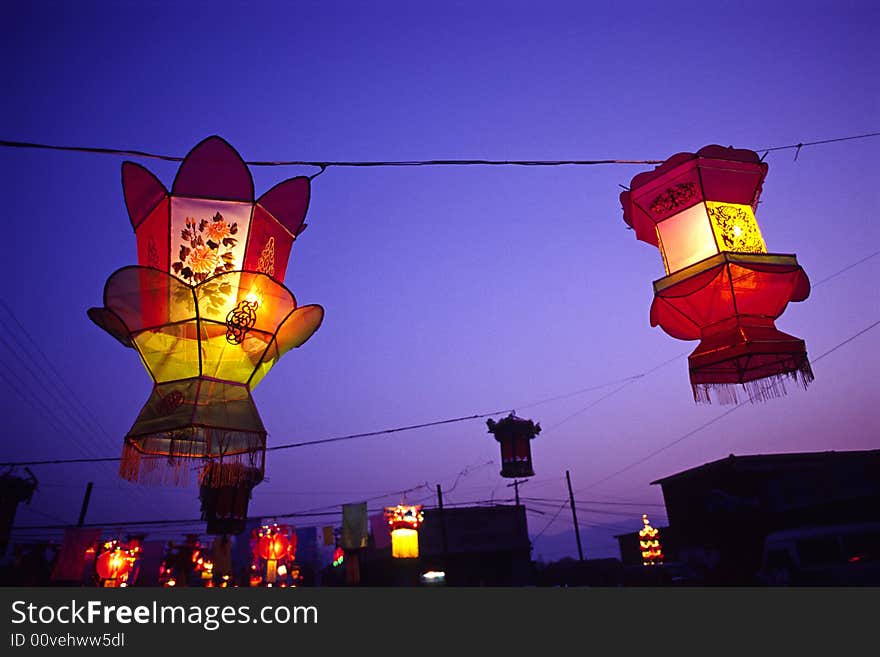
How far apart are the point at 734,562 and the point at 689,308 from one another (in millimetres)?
19282

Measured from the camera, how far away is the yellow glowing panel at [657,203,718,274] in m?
4.36

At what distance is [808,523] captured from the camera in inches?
656

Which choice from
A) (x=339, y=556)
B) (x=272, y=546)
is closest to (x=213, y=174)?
(x=272, y=546)

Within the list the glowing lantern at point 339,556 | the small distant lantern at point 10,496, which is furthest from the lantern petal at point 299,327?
the glowing lantern at point 339,556

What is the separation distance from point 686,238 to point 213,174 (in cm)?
356

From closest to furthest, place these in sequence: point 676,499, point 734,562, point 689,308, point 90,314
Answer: point 90,314 → point 689,308 → point 734,562 → point 676,499

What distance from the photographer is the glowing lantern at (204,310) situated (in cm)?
354

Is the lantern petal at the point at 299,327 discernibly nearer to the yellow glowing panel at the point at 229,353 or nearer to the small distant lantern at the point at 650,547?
the yellow glowing panel at the point at 229,353

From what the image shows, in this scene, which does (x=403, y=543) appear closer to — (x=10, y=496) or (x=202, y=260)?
(x=10, y=496)

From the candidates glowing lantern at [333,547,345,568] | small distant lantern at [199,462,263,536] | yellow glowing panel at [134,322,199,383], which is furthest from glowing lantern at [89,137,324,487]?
glowing lantern at [333,547,345,568]

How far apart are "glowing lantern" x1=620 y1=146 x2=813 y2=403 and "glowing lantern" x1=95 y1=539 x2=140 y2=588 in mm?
19348
